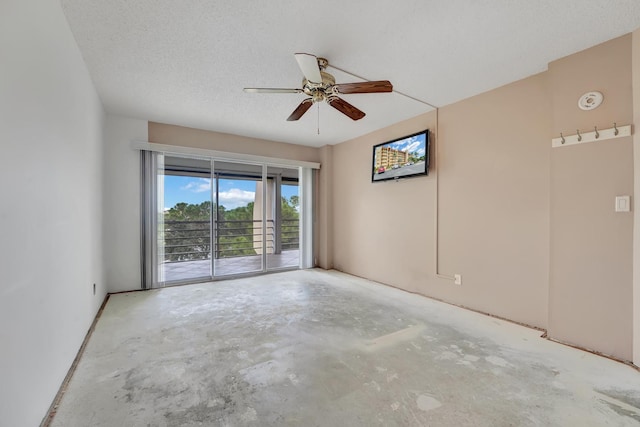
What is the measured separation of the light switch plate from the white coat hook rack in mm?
470

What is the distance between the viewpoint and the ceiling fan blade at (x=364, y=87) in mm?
2102

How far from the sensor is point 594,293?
86.7 inches

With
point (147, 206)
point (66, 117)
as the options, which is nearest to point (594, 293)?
point (66, 117)

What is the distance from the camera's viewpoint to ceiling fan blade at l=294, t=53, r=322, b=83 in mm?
1824

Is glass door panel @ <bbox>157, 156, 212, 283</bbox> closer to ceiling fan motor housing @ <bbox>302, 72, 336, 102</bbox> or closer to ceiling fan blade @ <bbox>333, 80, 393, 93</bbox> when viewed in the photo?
ceiling fan motor housing @ <bbox>302, 72, 336, 102</bbox>

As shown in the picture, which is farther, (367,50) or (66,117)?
(367,50)

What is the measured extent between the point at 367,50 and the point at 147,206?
3601mm

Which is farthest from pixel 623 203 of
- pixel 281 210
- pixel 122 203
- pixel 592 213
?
pixel 281 210

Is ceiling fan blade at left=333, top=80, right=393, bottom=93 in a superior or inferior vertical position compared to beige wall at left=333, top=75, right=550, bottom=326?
superior

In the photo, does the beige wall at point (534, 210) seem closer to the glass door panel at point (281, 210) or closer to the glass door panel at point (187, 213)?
the glass door panel at point (281, 210)

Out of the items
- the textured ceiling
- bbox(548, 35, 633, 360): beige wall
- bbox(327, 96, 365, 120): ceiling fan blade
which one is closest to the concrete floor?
bbox(548, 35, 633, 360): beige wall

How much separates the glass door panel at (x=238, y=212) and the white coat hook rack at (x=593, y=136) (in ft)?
15.4

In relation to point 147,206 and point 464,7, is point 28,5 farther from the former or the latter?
point 147,206

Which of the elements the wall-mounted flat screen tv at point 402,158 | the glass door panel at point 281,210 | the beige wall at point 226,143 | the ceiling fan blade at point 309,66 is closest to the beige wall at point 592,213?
the wall-mounted flat screen tv at point 402,158
